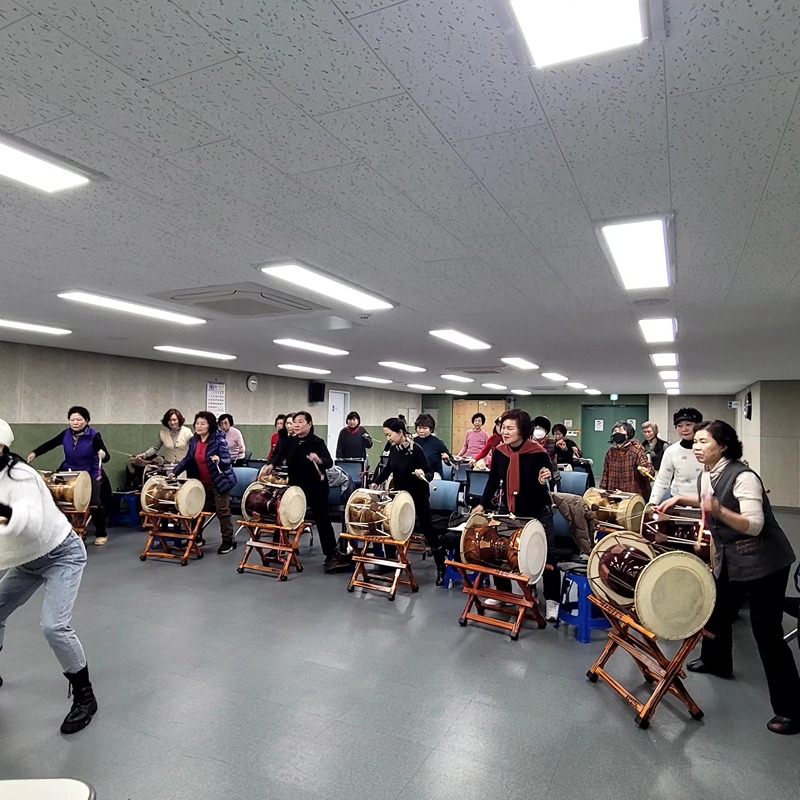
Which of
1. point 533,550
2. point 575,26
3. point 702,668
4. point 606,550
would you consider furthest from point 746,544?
point 575,26

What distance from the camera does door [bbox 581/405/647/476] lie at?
17.1 m

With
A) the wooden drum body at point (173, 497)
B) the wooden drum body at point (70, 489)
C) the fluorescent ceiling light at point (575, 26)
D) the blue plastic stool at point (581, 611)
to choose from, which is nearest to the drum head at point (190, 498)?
the wooden drum body at point (173, 497)

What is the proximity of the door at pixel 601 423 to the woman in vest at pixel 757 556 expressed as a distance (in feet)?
48.6

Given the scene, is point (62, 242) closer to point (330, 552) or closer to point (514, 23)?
point (514, 23)

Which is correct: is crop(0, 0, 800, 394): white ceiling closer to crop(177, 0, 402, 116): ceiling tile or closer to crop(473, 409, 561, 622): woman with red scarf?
crop(177, 0, 402, 116): ceiling tile

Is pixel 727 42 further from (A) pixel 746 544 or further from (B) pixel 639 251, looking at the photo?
(A) pixel 746 544

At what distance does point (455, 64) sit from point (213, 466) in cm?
536

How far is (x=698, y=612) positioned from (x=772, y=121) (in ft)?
7.13

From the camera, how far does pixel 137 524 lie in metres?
7.65

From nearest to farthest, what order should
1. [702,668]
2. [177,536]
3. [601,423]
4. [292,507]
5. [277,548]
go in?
[702,668]
[277,548]
[292,507]
[177,536]
[601,423]

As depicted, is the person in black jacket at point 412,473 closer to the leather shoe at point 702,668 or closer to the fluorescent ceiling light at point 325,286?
the fluorescent ceiling light at point 325,286

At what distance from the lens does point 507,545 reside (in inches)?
150

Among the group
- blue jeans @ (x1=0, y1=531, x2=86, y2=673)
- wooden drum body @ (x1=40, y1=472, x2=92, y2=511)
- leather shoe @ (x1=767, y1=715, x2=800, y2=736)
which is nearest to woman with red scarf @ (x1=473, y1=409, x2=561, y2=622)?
leather shoe @ (x1=767, y1=715, x2=800, y2=736)

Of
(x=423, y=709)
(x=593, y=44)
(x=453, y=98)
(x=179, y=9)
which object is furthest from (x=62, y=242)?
(x=423, y=709)
